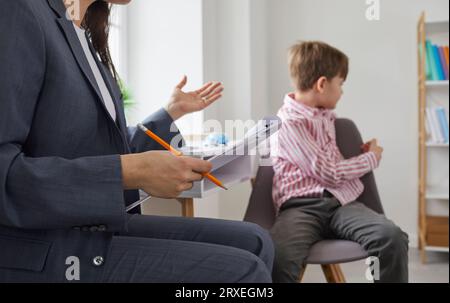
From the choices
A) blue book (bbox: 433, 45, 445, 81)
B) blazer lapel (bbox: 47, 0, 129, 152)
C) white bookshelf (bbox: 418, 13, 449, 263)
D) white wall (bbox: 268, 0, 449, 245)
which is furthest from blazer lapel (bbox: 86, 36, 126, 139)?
blue book (bbox: 433, 45, 445, 81)

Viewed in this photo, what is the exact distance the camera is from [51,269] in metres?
0.53

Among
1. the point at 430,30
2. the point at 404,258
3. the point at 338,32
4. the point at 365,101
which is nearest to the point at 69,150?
the point at 404,258

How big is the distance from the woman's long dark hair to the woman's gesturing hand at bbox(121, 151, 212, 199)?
1.21 ft

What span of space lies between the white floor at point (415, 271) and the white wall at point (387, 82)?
0.59 feet

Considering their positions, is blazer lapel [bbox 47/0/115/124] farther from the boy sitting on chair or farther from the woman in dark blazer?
the boy sitting on chair

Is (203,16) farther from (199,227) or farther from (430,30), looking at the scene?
(430,30)

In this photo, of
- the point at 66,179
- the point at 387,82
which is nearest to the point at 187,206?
the point at 66,179

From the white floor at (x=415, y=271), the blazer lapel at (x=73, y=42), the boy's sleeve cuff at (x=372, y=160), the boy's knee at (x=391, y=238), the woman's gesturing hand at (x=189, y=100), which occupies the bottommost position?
the white floor at (x=415, y=271)

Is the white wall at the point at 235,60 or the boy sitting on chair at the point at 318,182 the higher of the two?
the white wall at the point at 235,60

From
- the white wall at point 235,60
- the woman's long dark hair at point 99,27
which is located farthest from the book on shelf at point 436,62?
the woman's long dark hair at point 99,27

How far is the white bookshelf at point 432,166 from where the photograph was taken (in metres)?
2.16

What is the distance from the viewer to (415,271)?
1.99 metres

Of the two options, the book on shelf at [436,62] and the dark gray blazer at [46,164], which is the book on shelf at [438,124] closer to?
the book on shelf at [436,62]

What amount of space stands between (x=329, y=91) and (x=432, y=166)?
1.24 meters
